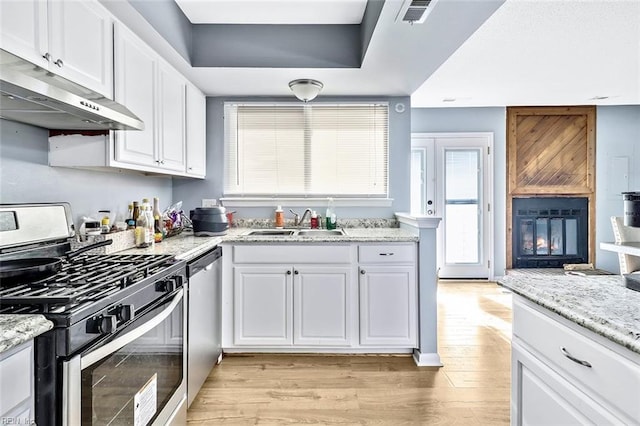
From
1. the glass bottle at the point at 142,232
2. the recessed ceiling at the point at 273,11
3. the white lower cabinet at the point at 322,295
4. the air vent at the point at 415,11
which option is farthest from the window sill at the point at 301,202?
the air vent at the point at 415,11

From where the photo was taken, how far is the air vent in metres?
1.65

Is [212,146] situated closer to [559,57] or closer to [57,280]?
[57,280]

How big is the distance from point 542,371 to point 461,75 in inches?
115

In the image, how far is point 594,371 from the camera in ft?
2.80

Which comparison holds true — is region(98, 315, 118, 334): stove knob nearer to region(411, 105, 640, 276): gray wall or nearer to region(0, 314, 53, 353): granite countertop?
region(0, 314, 53, 353): granite countertop

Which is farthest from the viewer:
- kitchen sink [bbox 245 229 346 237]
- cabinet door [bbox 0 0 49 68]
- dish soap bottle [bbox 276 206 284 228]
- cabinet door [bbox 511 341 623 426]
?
dish soap bottle [bbox 276 206 284 228]

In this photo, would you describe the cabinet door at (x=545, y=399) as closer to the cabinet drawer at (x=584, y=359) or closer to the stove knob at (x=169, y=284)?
the cabinet drawer at (x=584, y=359)

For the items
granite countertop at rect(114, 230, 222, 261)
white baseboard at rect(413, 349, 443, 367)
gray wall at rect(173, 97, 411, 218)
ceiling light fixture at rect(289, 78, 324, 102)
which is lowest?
white baseboard at rect(413, 349, 443, 367)

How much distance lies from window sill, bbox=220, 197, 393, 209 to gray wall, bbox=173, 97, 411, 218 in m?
0.04

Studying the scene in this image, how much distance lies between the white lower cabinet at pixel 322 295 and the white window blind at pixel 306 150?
0.90 metres

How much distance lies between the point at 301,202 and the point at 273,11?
1.54 m

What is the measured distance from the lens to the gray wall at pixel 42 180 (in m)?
1.58

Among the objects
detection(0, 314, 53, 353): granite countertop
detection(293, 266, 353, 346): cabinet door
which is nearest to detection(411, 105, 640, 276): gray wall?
detection(293, 266, 353, 346): cabinet door

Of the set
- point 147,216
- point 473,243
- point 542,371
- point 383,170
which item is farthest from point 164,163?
point 473,243
